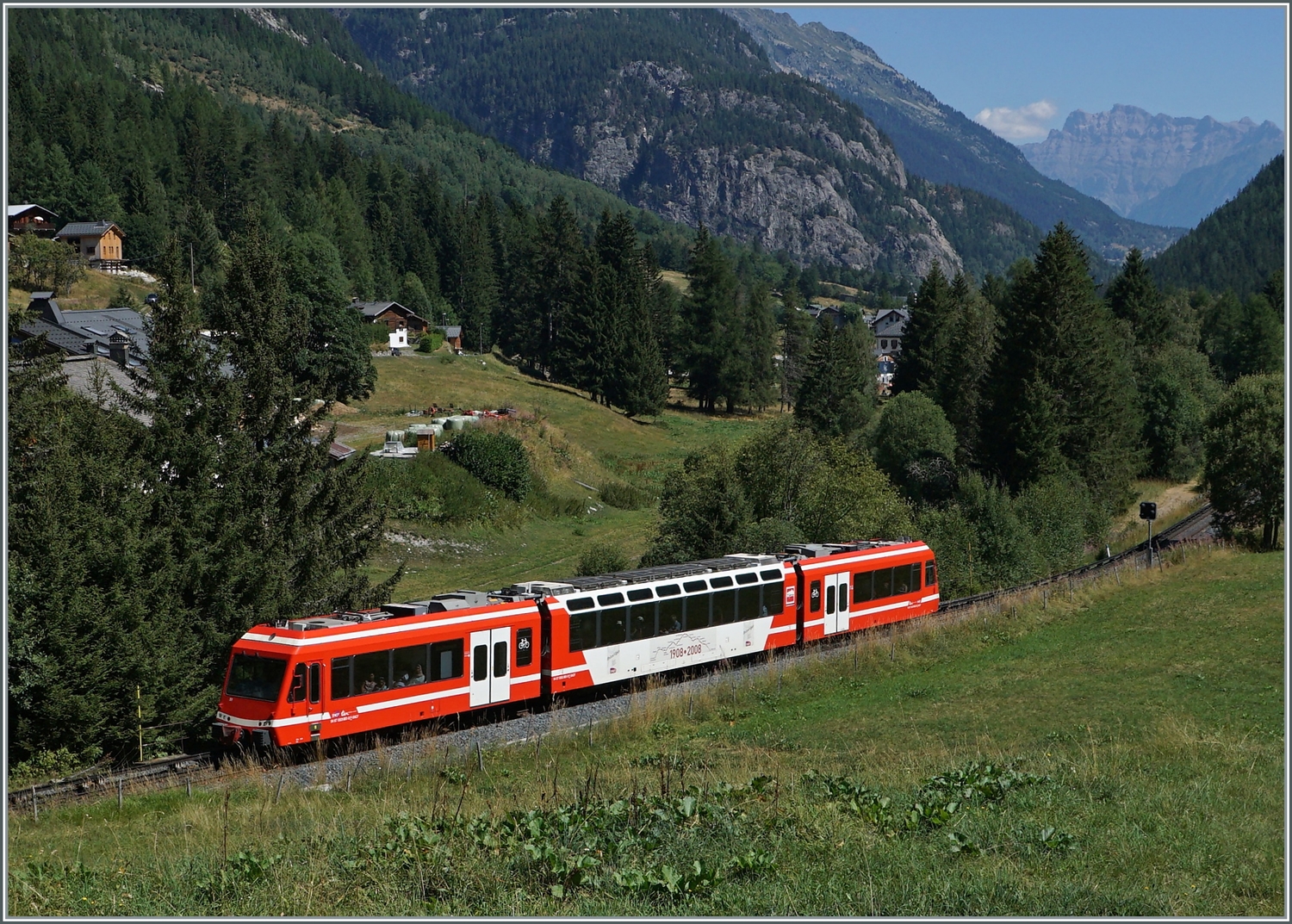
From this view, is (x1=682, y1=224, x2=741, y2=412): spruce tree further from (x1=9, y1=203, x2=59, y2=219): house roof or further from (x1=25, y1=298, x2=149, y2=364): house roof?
(x1=9, y1=203, x2=59, y2=219): house roof

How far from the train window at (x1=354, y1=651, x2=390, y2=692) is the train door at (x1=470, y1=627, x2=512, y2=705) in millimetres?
2179

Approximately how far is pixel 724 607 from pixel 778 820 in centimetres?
1805

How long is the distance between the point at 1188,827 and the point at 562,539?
159ft

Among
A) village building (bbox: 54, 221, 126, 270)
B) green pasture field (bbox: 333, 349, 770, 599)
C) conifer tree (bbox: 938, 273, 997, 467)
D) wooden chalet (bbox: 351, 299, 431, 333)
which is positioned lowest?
green pasture field (bbox: 333, 349, 770, 599)

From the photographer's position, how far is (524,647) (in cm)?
2527

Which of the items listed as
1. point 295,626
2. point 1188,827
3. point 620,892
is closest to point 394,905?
point 620,892

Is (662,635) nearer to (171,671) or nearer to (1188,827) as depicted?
(171,671)

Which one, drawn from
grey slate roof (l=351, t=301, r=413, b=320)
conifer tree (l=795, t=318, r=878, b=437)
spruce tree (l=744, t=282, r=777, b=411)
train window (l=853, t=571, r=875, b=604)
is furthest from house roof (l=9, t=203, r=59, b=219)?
train window (l=853, t=571, r=875, b=604)

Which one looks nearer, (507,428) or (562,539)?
(562,539)

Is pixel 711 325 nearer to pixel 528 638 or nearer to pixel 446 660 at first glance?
pixel 528 638

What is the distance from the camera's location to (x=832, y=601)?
113 ft

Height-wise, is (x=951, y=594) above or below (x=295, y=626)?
below

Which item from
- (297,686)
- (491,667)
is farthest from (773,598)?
(297,686)

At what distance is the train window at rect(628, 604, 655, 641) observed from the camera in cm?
2800
